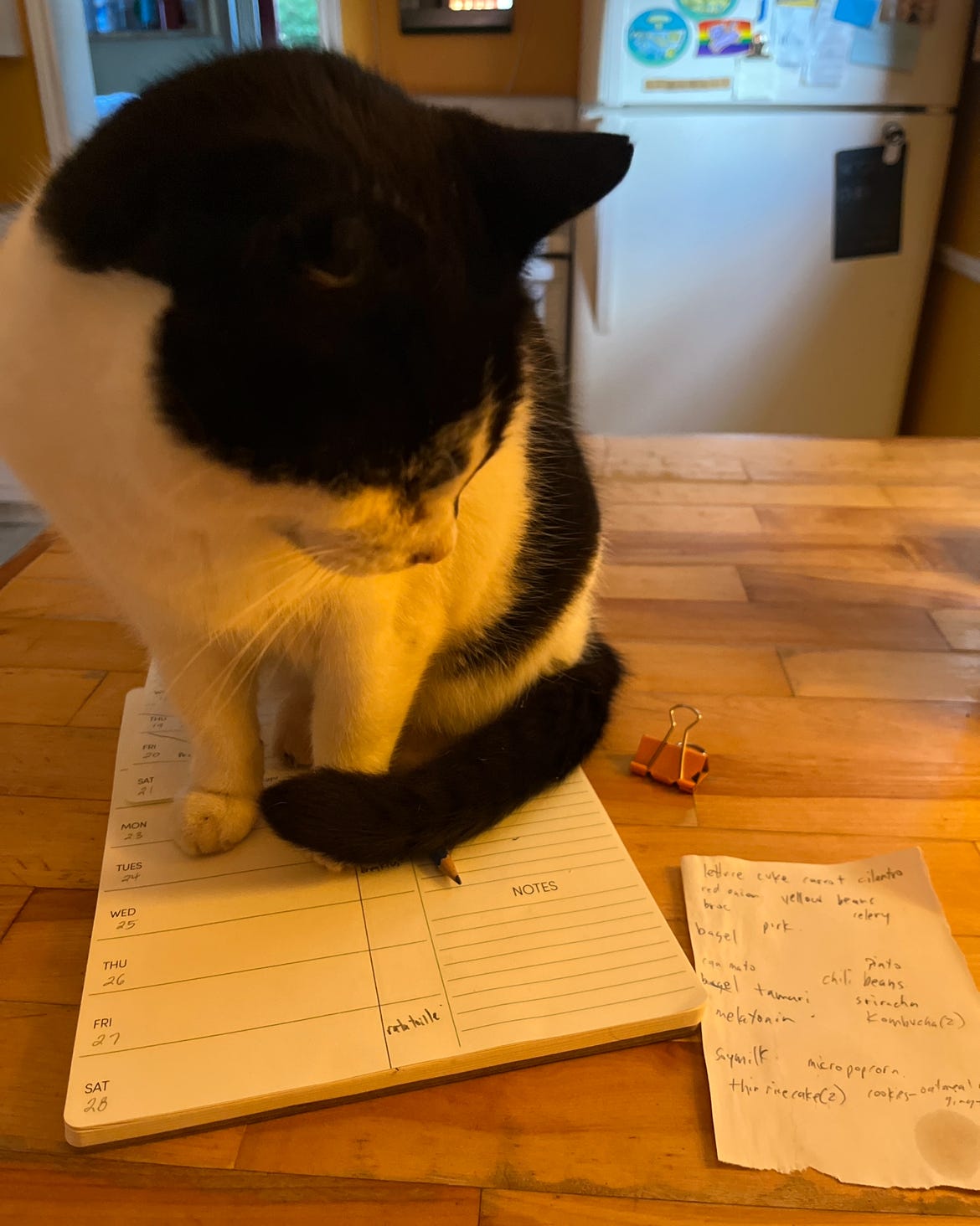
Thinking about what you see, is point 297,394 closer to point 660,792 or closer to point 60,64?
point 660,792

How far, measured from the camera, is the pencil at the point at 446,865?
2.25 feet

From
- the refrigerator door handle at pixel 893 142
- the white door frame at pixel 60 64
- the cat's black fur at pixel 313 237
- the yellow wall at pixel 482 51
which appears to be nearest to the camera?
the cat's black fur at pixel 313 237

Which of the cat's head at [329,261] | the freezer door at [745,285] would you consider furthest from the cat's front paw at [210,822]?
the freezer door at [745,285]

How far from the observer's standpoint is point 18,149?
2.39m

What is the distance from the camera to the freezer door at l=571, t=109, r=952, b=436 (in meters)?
2.01

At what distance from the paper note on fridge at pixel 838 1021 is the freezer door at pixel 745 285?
4.75ft

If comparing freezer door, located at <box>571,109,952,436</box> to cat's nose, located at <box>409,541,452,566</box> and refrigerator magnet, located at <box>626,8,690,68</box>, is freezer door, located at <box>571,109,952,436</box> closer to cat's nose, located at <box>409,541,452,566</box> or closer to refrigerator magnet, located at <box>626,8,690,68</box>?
refrigerator magnet, located at <box>626,8,690,68</box>

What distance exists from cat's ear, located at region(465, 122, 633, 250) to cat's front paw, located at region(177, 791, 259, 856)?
493 mm

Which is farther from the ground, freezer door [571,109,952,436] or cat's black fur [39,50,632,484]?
cat's black fur [39,50,632,484]

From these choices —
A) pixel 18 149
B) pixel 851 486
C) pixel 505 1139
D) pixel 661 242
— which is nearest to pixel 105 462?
pixel 505 1139

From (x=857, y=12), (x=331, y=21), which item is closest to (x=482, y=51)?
(x=331, y=21)

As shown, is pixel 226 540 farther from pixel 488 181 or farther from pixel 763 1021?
pixel 763 1021

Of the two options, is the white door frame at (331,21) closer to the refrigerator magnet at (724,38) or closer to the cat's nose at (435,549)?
the refrigerator magnet at (724,38)

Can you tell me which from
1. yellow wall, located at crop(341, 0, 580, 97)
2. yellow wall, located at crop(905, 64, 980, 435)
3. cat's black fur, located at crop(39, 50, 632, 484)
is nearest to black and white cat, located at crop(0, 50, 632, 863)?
cat's black fur, located at crop(39, 50, 632, 484)
